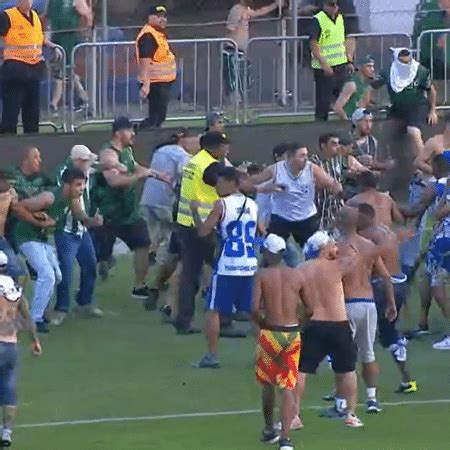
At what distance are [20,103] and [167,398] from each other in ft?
23.0

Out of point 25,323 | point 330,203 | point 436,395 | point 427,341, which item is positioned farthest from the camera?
point 330,203

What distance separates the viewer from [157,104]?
67.2 ft

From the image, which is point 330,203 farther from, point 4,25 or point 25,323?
point 25,323

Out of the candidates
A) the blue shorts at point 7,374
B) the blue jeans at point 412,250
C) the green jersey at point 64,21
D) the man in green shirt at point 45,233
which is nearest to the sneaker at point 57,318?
the man in green shirt at point 45,233

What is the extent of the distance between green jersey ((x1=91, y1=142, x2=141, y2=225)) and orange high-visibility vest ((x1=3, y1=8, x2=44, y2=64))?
9.22ft

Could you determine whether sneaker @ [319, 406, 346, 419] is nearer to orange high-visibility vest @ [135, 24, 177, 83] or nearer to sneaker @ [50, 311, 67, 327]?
sneaker @ [50, 311, 67, 327]

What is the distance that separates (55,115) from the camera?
810 inches

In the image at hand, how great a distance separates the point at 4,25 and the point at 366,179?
6.28 m

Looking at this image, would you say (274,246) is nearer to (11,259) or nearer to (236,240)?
(236,240)

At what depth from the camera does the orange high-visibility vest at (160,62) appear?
2005 centimetres

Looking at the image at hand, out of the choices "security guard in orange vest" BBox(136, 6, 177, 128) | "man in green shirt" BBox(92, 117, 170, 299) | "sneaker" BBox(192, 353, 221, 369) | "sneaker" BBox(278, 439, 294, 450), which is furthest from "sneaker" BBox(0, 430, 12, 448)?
"security guard in orange vest" BBox(136, 6, 177, 128)

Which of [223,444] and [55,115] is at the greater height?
[55,115]

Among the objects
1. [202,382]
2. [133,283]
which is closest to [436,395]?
[202,382]

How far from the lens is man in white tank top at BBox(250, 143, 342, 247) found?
16.6m
